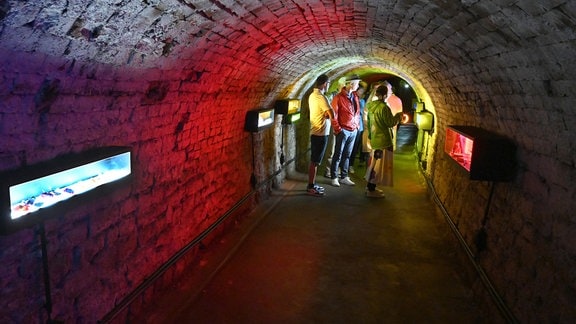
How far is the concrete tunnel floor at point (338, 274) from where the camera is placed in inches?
152

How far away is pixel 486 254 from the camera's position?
3943 millimetres

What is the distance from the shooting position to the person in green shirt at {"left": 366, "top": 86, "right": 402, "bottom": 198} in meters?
7.13

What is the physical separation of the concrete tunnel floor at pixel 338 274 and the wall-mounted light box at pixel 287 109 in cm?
187

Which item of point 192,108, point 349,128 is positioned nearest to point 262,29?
point 192,108

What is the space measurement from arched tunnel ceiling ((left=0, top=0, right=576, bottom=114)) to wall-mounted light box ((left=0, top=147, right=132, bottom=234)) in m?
0.65

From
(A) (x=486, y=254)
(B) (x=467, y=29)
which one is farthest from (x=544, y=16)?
(A) (x=486, y=254)

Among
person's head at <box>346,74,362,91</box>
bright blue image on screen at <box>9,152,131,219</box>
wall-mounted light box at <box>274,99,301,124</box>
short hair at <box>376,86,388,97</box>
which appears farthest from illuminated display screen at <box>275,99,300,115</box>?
bright blue image on screen at <box>9,152,131,219</box>

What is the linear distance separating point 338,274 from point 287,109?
3994 mm

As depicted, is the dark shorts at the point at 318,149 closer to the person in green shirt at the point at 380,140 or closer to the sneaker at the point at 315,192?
the sneaker at the point at 315,192

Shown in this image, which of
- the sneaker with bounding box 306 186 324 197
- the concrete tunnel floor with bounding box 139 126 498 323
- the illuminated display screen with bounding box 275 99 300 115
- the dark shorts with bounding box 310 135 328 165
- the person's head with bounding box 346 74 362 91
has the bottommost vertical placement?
the concrete tunnel floor with bounding box 139 126 498 323

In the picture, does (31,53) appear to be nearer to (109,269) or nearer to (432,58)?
(109,269)

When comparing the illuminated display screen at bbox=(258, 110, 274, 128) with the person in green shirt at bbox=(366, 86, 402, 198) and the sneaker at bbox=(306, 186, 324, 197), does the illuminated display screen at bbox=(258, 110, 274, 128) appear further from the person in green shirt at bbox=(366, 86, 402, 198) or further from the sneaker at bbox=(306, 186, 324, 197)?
the person in green shirt at bbox=(366, 86, 402, 198)

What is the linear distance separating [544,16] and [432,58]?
2.84 m

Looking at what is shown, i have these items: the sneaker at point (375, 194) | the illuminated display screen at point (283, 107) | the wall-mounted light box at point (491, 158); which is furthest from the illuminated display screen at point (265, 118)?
the wall-mounted light box at point (491, 158)
